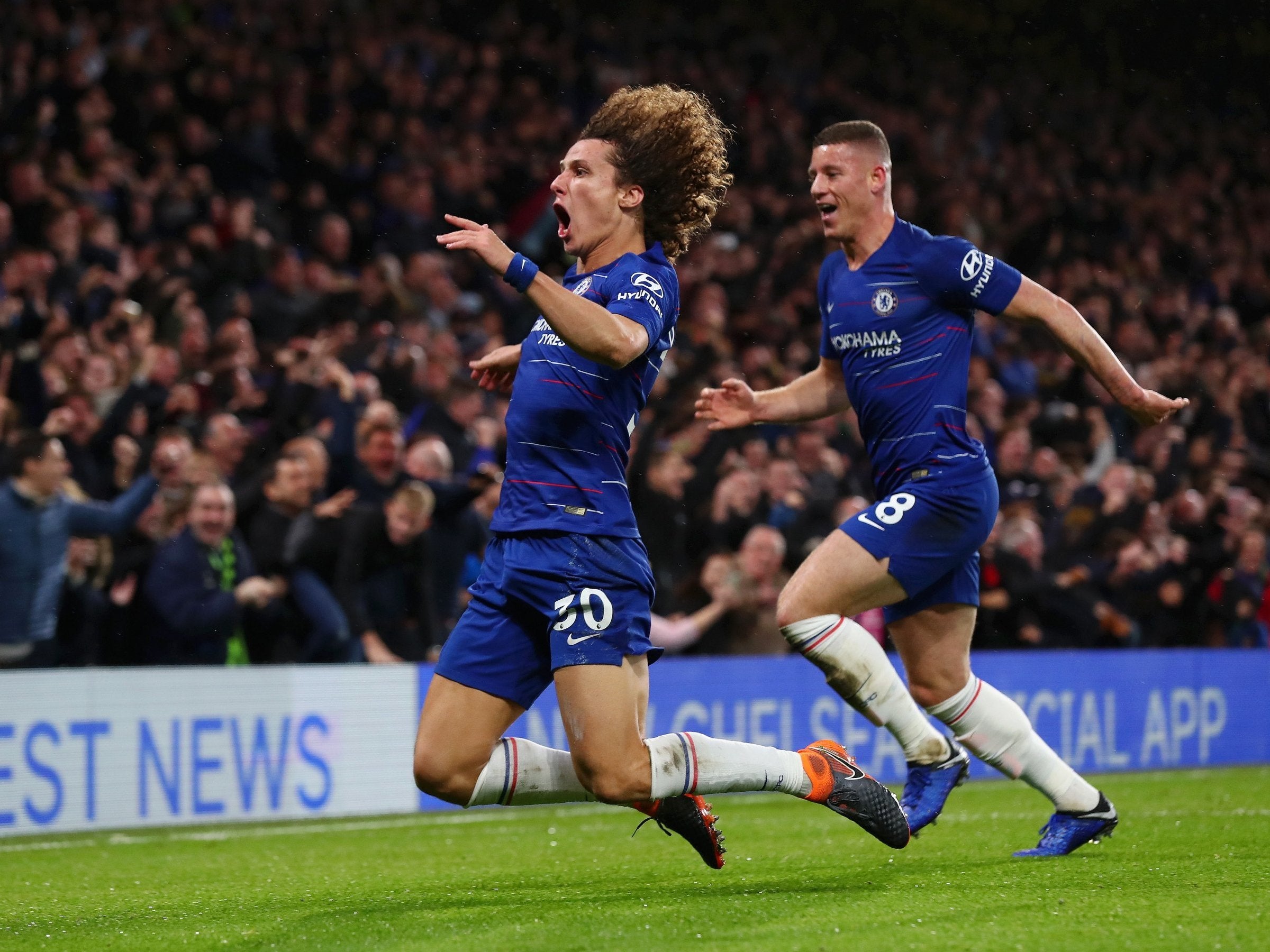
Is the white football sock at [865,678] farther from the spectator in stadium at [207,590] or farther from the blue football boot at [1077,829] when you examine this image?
the spectator in stadium at [207,590]

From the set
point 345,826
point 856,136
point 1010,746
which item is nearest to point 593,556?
point 1010,746

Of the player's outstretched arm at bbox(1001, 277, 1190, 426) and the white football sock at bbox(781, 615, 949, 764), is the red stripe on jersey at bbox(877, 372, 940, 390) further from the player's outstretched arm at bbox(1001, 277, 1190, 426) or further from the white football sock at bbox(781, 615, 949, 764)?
the white football sock at bbox(781, 615, 949, 764)

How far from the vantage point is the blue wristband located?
428cm

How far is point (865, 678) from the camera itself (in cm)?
559

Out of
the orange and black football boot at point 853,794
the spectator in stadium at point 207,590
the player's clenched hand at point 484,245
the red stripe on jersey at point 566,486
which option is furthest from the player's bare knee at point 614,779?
the spectator in stadium at point 207,590

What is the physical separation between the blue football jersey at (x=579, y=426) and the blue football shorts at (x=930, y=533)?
1.12 m

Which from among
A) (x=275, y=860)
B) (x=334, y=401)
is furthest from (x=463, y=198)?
(x=275, y=860)

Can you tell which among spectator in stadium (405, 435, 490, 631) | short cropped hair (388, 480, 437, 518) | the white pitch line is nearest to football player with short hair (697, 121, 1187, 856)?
the white pitch line

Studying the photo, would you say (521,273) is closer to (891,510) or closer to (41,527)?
(891,510)

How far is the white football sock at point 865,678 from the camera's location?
18.0ft

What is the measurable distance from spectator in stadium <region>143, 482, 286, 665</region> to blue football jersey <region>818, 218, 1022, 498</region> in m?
4.14

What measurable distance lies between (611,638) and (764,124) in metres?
15.5

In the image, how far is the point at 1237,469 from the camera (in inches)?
625

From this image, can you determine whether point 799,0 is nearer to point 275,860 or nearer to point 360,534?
point 360,534
